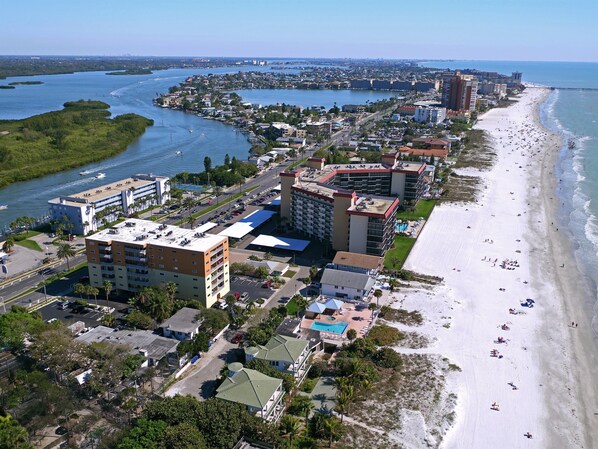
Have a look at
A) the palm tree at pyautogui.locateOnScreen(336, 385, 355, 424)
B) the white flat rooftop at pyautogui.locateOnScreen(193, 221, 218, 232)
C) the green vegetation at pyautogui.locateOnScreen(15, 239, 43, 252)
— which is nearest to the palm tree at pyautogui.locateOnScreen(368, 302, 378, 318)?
the palm tree at pyautogui.locateOnScreen(336, 385, 355, 424)

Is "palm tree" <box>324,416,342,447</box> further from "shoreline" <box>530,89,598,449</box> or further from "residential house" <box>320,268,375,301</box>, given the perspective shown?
"residential house" <box>320,268,375,301</box>

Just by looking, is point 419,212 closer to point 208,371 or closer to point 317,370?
point 317,370

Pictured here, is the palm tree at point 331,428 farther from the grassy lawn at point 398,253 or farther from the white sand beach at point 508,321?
the grassy lawn at point 398,253

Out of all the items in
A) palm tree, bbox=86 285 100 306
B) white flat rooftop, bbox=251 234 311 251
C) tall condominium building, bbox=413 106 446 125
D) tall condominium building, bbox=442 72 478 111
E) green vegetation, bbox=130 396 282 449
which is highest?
tall condominium building, bbox=442 72 478 111

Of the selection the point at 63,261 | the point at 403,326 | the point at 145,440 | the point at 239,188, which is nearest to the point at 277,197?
the point at 239,188

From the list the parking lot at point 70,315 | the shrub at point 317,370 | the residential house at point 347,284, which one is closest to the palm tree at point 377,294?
the residential house at point 347,284

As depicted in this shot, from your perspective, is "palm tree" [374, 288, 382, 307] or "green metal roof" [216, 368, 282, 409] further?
"palm tree" [374, 288, 382, 307]
